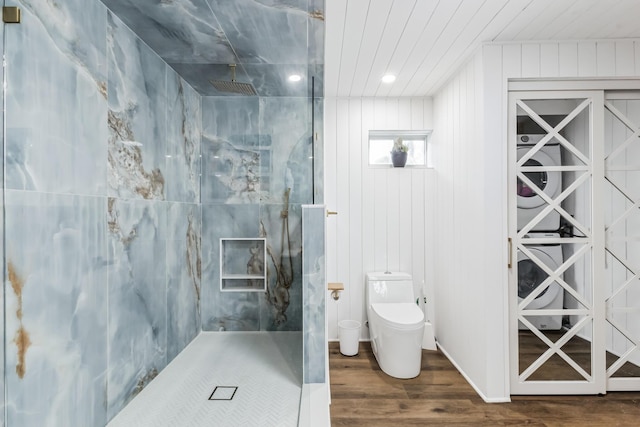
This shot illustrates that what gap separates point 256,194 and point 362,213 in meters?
1.09

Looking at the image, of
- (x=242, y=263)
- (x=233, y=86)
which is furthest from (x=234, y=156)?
(x=242, y=263)

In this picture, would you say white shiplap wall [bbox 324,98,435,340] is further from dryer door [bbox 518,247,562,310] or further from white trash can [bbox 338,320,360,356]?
dryer door [bbox 518,247,562,310]

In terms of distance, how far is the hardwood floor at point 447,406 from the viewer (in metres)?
2.02

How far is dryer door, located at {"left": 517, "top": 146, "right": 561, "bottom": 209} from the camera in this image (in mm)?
2289

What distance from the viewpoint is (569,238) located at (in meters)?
2.29

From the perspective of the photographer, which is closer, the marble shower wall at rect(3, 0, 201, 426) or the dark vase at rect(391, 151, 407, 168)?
the marble shower wall at rect(3, 0, 201, 426)

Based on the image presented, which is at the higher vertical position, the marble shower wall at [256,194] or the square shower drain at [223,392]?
the marble shower wall at [256,194]

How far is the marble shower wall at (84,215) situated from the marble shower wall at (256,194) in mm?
553

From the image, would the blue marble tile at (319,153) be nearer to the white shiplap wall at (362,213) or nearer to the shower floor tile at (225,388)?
the white shiplap wall at (362,213)

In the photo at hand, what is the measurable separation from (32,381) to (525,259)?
2620 millimetres

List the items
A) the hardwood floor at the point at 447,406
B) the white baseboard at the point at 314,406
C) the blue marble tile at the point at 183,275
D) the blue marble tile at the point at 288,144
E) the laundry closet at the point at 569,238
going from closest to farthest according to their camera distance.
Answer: the white baseboard at the point at 314,406
the hardwood floor at the point at 447,406
the blue marble tile at the point at 183,275
the laundry closet at the point at 569,238
the blue marble tile at the point at 288,144

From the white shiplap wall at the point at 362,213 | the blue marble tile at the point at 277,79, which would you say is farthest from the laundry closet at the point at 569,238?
the blue marble tile at the point at 277,79

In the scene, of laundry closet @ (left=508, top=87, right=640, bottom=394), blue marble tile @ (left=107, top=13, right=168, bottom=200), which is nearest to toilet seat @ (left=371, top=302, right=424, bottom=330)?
laundry closet @ (left=508, top=87, right=640, bottom=394)

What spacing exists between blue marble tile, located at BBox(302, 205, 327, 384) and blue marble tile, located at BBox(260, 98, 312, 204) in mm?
981
